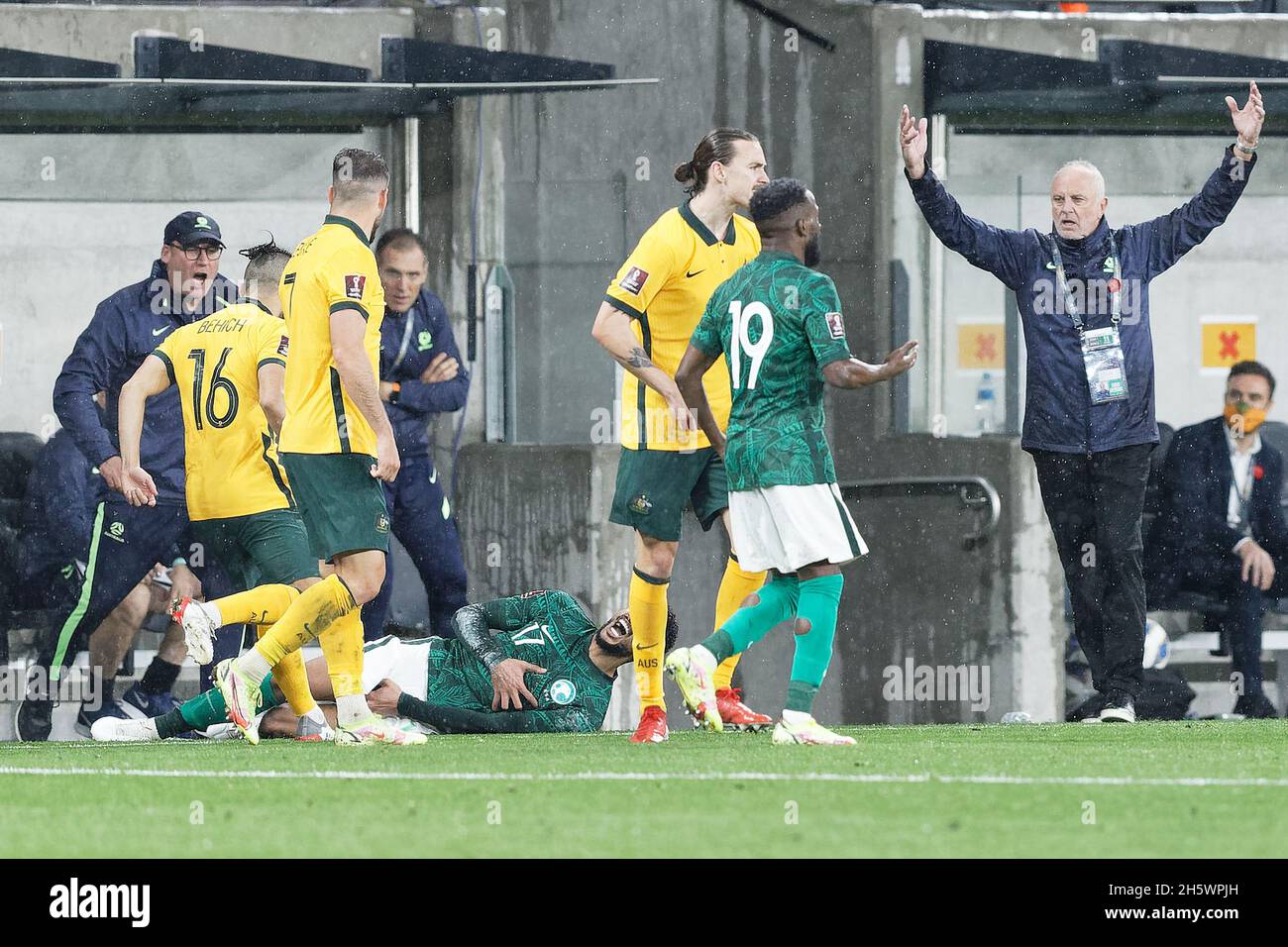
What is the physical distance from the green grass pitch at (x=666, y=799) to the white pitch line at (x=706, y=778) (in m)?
0.01

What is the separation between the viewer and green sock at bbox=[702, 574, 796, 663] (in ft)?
24.5

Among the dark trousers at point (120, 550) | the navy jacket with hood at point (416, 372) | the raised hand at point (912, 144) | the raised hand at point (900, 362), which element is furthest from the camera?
the navy jacket with hood at point (416, 372)

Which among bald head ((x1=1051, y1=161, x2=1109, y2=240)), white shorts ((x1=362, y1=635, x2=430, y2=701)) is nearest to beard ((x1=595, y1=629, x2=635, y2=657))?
white shorts ((x1=362, y1=635, x2=430, y2=701))

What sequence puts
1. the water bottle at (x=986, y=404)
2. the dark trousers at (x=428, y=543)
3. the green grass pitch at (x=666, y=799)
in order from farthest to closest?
the water bottle at (x=986, y=404)
the dark trousers at (x=428, y=543)
the green grass pitch at (x=666, y=799)

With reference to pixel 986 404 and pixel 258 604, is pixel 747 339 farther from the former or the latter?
pixel 986 404

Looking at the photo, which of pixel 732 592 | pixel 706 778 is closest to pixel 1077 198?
pixel 732 592

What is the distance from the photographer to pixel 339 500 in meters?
Result: 7.83

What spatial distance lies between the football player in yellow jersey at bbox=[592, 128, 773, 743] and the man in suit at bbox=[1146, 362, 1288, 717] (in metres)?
3.62

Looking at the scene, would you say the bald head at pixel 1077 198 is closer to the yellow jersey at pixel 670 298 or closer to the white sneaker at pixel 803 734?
the yellow jersey at pixel 670 298

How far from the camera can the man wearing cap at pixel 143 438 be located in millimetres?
9758

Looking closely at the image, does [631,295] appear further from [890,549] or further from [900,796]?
[890,549]

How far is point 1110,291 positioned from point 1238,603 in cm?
284
